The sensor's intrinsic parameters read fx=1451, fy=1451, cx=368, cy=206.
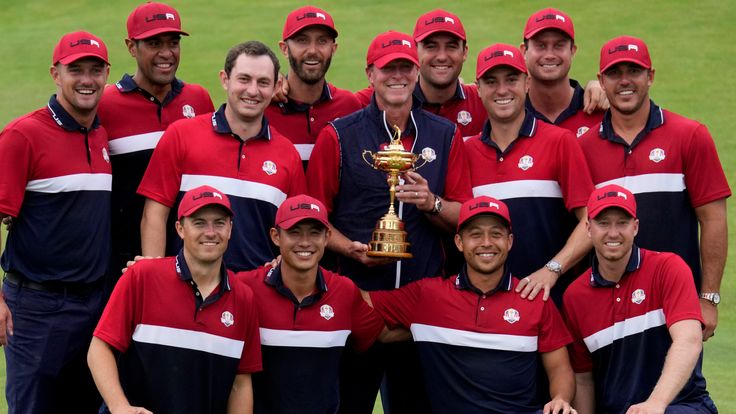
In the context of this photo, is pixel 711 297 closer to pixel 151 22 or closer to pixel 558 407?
pixel 558 407

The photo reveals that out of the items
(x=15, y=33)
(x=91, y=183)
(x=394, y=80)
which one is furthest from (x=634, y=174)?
(x=15, y=33)

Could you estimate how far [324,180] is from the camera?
9.41 metres

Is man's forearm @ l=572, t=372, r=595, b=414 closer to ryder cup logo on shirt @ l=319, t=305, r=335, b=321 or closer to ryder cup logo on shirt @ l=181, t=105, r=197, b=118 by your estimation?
ryder cup logo on shirt @ l=319, t=305, r=335, b=321

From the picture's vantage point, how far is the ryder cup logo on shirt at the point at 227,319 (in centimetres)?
855

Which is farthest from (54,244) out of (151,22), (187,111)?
(151,22)

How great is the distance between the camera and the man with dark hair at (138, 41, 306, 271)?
9.07 metres

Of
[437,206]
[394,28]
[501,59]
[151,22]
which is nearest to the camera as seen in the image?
[437,206]

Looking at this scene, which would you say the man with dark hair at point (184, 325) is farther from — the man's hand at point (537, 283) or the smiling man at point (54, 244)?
the man's hand at point (537, 283)

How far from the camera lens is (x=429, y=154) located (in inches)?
369

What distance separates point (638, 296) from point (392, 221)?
5.19 feet

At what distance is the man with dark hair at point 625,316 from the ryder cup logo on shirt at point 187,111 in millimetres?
2819

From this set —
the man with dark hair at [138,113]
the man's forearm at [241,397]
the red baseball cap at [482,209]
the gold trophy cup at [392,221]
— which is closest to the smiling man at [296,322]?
the man's forearm at [241,397]

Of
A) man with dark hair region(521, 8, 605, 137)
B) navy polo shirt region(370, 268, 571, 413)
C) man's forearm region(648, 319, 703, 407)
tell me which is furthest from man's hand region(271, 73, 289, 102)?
man's forearm region(648, 319, 703, 407)

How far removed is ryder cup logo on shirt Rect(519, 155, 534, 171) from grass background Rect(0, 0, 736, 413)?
10.5 meters
